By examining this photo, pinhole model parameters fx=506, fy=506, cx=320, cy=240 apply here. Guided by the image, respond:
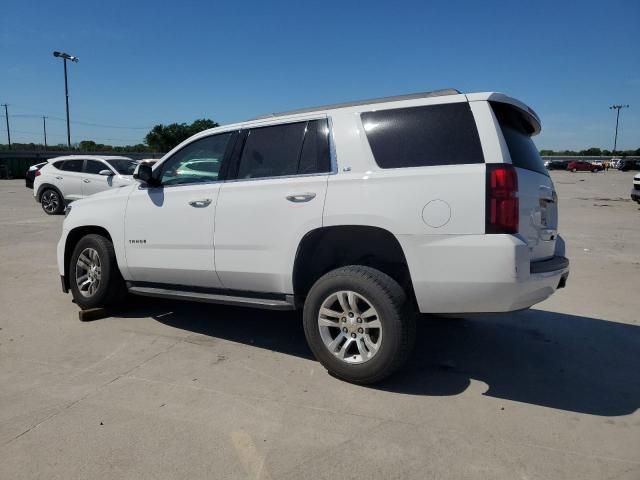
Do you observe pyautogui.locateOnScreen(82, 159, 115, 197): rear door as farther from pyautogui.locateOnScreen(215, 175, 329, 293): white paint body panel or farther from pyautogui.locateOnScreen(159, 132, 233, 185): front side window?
pyautogui.locateOnScreen(215, 175, 329, 293): white paint body panel

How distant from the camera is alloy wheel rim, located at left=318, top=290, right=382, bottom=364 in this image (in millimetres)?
3635

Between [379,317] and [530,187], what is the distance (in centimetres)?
138

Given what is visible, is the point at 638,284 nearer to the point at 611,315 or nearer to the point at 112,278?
the point at 611,315

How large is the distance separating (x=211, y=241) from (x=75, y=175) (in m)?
12.5

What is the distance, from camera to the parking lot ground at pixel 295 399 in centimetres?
274

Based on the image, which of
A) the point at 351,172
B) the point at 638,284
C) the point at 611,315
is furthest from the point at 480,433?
the point at 638,284

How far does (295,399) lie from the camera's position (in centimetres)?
348

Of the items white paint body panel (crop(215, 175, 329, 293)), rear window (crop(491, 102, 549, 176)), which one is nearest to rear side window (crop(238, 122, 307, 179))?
white paint body panel (crop(215, 175, 329, 293))

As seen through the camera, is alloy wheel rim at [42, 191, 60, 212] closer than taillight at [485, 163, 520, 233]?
No

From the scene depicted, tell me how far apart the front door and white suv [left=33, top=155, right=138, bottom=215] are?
34.1 feet

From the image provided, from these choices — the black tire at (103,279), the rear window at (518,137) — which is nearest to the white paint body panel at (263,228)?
the rear window at (518,137)

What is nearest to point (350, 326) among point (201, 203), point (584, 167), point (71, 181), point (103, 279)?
point (201, 203)

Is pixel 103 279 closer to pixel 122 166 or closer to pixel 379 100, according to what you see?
pixel 379 100

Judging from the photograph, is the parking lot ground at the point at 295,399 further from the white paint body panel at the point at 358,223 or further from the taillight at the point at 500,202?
the taillight at the point at 500,202
